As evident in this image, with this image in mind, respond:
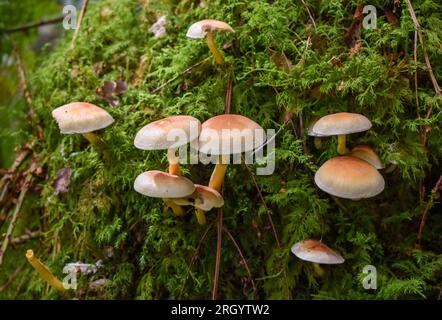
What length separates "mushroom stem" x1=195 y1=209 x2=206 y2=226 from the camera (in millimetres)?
1711

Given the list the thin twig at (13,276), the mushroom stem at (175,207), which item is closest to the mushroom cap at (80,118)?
the mushroom stem at (175,207)

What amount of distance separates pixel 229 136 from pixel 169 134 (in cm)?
22

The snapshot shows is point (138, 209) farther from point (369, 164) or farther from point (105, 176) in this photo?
point (369, 164)

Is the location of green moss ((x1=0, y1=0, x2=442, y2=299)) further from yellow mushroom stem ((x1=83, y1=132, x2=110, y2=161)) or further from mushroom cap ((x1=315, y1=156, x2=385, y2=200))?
mushroom cap ((x1=315, y1=156, x2=385, y2=200))

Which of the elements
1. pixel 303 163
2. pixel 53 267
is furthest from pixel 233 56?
pixel 53 267

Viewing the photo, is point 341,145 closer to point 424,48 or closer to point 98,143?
point 424,48

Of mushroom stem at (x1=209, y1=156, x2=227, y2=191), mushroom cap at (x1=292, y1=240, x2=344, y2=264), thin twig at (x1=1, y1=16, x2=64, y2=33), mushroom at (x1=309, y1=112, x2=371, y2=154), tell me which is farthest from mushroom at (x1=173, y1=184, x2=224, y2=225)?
thin twig at (x1=1, y1=16, x2=64, y2=33)

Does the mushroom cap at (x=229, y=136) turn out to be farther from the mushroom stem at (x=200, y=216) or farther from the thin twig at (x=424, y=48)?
the thin twig at (x=424, y=48)

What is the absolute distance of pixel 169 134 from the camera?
1465 millimetres

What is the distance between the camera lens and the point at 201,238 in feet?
5.87

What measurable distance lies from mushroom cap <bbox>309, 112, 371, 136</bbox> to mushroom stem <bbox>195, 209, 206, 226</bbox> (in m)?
0.57

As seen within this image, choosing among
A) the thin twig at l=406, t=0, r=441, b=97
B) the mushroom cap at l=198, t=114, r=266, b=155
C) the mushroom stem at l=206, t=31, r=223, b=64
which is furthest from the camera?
the mushroom stem at l=206, t=31, r=223, b=64

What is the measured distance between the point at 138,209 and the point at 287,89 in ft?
2.82

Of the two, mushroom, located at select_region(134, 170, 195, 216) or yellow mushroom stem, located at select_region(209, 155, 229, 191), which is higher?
mushroom, located at select_region(134, 170, 195, 216)
